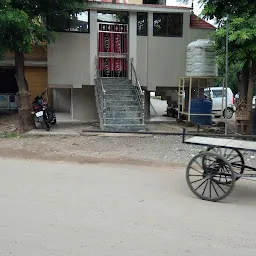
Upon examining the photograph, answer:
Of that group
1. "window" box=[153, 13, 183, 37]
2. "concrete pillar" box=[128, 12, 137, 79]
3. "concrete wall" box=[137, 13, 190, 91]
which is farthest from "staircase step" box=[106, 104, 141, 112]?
"window" box=[153, 13, 183, 37]

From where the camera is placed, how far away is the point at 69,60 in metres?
14.9

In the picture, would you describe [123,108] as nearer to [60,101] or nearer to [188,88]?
[188,88]

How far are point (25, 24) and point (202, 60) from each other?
6617mm

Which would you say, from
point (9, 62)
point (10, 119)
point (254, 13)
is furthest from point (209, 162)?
point (9, 62)

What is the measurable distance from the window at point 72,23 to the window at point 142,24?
2.09 metres

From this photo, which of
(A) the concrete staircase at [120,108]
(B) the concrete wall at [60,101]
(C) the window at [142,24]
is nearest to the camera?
(A) the concrete staircase at [120,108]

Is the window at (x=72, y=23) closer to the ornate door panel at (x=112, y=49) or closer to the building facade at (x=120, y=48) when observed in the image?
the building facade at (x=120, y=48)

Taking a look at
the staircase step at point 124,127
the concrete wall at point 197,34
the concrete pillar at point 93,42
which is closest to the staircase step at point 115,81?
the concrete pillar at point 93,42

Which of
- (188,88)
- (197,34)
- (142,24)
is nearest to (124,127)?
(188,88)

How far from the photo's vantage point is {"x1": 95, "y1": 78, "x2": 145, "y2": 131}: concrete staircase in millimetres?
13117

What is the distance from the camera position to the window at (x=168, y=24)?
15.7 m

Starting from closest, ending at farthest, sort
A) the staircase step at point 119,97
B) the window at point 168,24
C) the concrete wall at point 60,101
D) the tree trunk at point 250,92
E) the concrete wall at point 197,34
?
the tree trunk at point 250,92 → the staircase step at point 119,97 → the window at point 168,24 → the concrete wall at point 197,34 → the concrete wall at point 60,101

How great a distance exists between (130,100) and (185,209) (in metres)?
8.87

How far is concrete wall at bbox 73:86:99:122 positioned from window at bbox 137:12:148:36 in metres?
3.00
